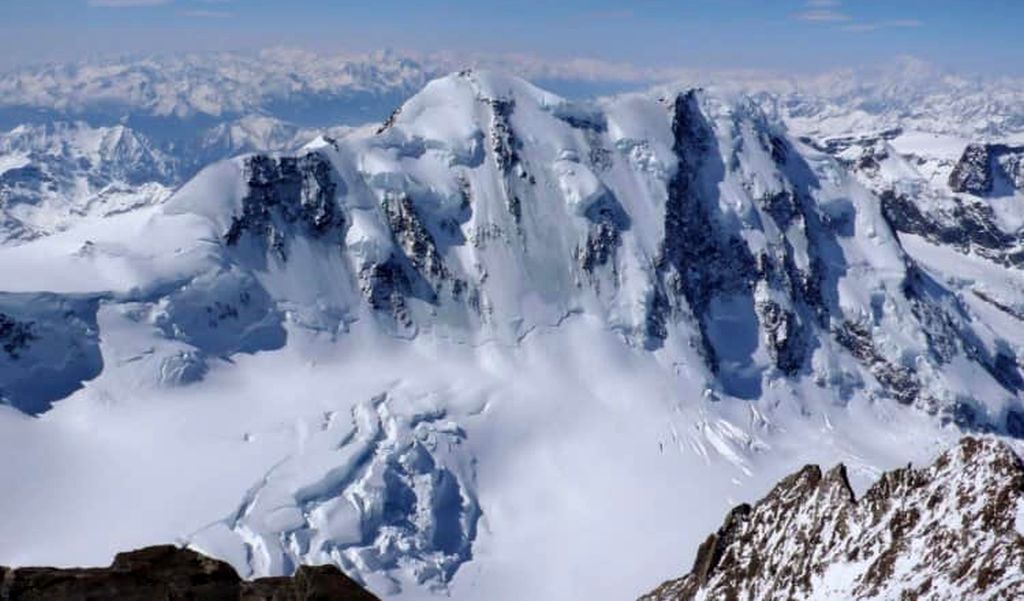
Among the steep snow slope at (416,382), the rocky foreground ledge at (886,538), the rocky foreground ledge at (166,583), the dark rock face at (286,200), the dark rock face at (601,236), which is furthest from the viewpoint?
the dark rock face at (601,236)

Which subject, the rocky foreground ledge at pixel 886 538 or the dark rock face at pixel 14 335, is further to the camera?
the dark rock face at pixel 14 335

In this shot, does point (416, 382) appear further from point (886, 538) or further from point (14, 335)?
point (886, 538)

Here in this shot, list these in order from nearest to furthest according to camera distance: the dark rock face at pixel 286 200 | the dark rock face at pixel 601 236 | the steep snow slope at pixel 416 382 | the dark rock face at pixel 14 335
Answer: the steep snow slope at pixel 416 382 → the dark rock face at pixel 14 335 → the dark rock face at pixel 286 200 → the dark rock face at pixel 601 236

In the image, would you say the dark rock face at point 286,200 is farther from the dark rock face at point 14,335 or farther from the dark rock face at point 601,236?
the dark rock face at point 601,236

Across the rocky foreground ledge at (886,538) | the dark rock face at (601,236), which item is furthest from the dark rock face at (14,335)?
the rocky foreground ledge at (886,538)

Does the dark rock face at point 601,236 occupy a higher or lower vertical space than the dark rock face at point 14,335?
higher

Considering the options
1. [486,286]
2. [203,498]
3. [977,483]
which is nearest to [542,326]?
[486,286]

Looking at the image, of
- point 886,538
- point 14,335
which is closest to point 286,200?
point 14,335
